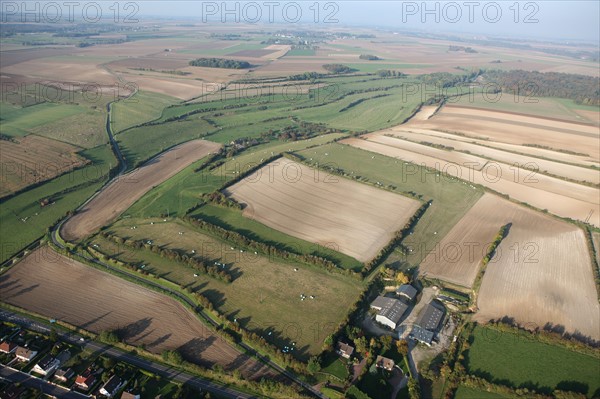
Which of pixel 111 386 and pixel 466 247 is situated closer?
pixel 111 386

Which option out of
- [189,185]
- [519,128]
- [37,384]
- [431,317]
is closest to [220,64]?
[189,185]

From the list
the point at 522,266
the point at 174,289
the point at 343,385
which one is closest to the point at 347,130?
the point at 522,266

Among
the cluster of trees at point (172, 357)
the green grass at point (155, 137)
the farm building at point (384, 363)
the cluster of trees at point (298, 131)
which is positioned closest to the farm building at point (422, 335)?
the farm building at point (384, 363)

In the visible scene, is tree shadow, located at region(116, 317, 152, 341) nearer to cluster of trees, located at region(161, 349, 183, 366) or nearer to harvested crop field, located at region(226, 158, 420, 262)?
cluster of trees, located at region(161, 349, 183, 366)

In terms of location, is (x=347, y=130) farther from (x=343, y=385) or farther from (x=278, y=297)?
(x=343, y=385)

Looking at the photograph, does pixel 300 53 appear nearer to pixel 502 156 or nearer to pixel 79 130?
pixel 79 130

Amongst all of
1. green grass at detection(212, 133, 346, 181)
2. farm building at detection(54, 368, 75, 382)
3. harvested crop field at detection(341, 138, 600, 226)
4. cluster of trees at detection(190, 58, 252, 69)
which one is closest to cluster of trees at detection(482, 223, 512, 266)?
harvested crop field at detection(341, 138, 600, 226)

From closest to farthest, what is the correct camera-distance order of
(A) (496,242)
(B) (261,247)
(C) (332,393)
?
(C) (332,393), (B) (261,247), (A) (496,242)
